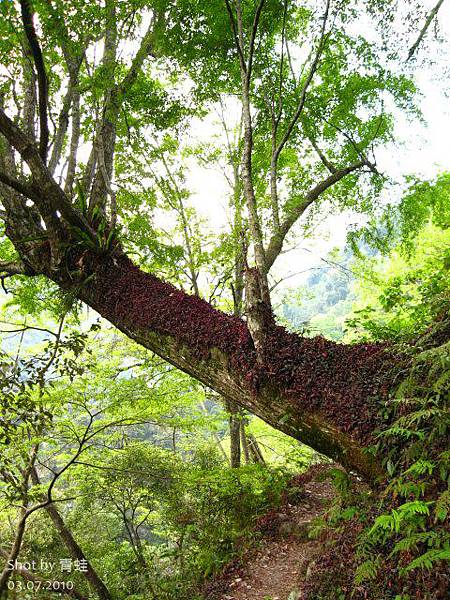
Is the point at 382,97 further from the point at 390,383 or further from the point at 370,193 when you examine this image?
the point at 390,383

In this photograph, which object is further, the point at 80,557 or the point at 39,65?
the point at 80,557

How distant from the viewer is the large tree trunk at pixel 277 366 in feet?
7.73

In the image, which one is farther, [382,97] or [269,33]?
[382,97]

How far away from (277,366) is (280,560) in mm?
4282

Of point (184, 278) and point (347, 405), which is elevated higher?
point (184, 278)

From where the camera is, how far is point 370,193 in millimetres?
7172

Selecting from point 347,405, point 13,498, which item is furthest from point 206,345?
point 13,498

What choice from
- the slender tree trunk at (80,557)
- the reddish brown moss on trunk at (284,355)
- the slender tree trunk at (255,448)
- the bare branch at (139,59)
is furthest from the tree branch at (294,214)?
the slender tree trunk at (80,557)

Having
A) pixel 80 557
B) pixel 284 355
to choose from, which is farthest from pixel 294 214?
pixel 80 557

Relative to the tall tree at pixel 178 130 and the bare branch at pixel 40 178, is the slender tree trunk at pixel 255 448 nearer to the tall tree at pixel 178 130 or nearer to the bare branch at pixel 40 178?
the tall tree at pixel 178 130

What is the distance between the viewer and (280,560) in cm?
543

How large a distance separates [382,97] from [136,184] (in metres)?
4.92

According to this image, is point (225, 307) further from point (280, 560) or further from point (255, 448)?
point (280, 560)

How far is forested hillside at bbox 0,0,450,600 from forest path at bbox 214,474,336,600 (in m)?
0.04
